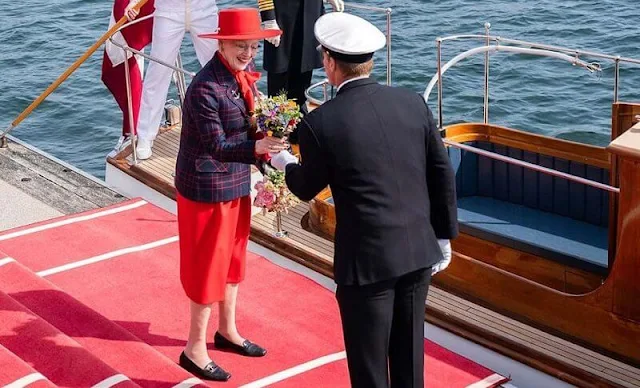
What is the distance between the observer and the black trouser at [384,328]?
331cm

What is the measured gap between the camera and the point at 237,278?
4.23 meters

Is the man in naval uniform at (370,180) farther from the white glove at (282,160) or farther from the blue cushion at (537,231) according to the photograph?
the blue cushion at (537,231)

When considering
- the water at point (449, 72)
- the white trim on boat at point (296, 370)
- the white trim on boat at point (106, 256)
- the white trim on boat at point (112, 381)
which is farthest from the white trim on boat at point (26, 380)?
the water at point (449, 72)

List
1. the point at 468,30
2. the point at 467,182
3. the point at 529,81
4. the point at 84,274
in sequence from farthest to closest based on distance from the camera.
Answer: the point at 468,30 → the point at 529,81 → the point at 467,182 → the point at 84,274

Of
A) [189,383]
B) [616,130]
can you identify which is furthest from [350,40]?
[616,130]

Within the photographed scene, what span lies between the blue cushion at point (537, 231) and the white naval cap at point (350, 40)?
1906mm

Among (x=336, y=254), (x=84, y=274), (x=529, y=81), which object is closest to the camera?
(x=336, y=254)

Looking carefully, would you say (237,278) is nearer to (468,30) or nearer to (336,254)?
(336,254)

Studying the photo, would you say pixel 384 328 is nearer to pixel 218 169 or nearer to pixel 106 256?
pixel 218 169

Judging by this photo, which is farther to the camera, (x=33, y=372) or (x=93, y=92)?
(x=93, y=92)

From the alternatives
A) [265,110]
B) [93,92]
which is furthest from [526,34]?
[265,110]

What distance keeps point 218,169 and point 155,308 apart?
123 cm

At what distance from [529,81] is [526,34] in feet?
5.58

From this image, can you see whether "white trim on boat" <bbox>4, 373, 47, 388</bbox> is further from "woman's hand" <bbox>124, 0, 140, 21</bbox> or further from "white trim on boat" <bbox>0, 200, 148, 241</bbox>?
"woman's hand" <bbox>124, 0, 140, 21</bbox>
